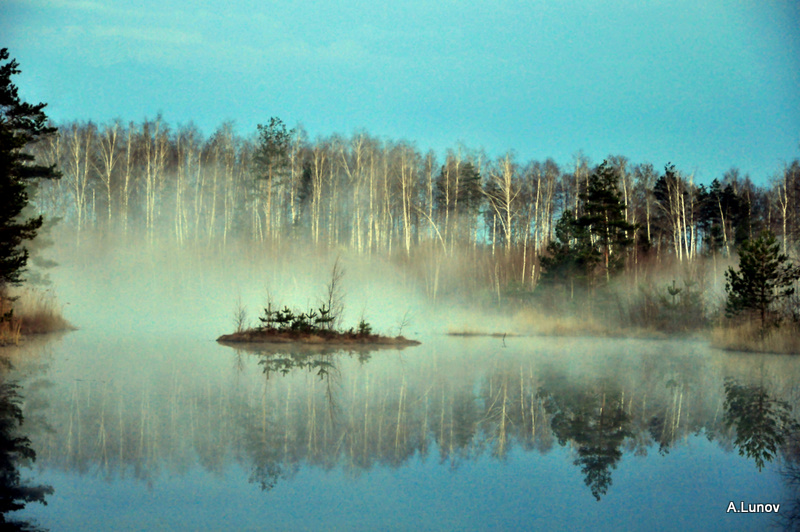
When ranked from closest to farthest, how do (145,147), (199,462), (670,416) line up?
1. (199,462)
2. (670,416)
3. (145,147)

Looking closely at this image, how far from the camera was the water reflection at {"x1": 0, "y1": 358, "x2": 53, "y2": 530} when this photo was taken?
218 inches

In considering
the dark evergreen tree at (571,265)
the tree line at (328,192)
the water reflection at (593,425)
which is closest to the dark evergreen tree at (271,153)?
the tree line at (328,192)

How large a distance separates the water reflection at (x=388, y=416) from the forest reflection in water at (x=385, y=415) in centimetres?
3

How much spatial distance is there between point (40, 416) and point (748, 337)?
24.6m

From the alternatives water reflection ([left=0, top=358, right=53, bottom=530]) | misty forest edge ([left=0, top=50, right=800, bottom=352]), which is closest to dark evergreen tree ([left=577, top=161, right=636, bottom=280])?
misty forest edge ([left=0, top=50, right=800, bottom=352])

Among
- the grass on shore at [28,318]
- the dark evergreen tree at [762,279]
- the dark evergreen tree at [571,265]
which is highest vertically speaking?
Answer: the dark evergreen tree at [571,265]

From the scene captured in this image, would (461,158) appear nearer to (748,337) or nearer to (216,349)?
(748,337)

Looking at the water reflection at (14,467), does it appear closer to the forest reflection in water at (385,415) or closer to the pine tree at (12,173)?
the forest reflection in water at (385,415)

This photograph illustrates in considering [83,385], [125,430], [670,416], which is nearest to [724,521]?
[670,416]

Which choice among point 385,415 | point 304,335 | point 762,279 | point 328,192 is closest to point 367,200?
point 328,192

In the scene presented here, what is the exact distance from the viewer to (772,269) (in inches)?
950

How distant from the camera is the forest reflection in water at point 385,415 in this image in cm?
771

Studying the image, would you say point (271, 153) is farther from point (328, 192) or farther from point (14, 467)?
point (14, 467)

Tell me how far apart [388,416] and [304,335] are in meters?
14.3
